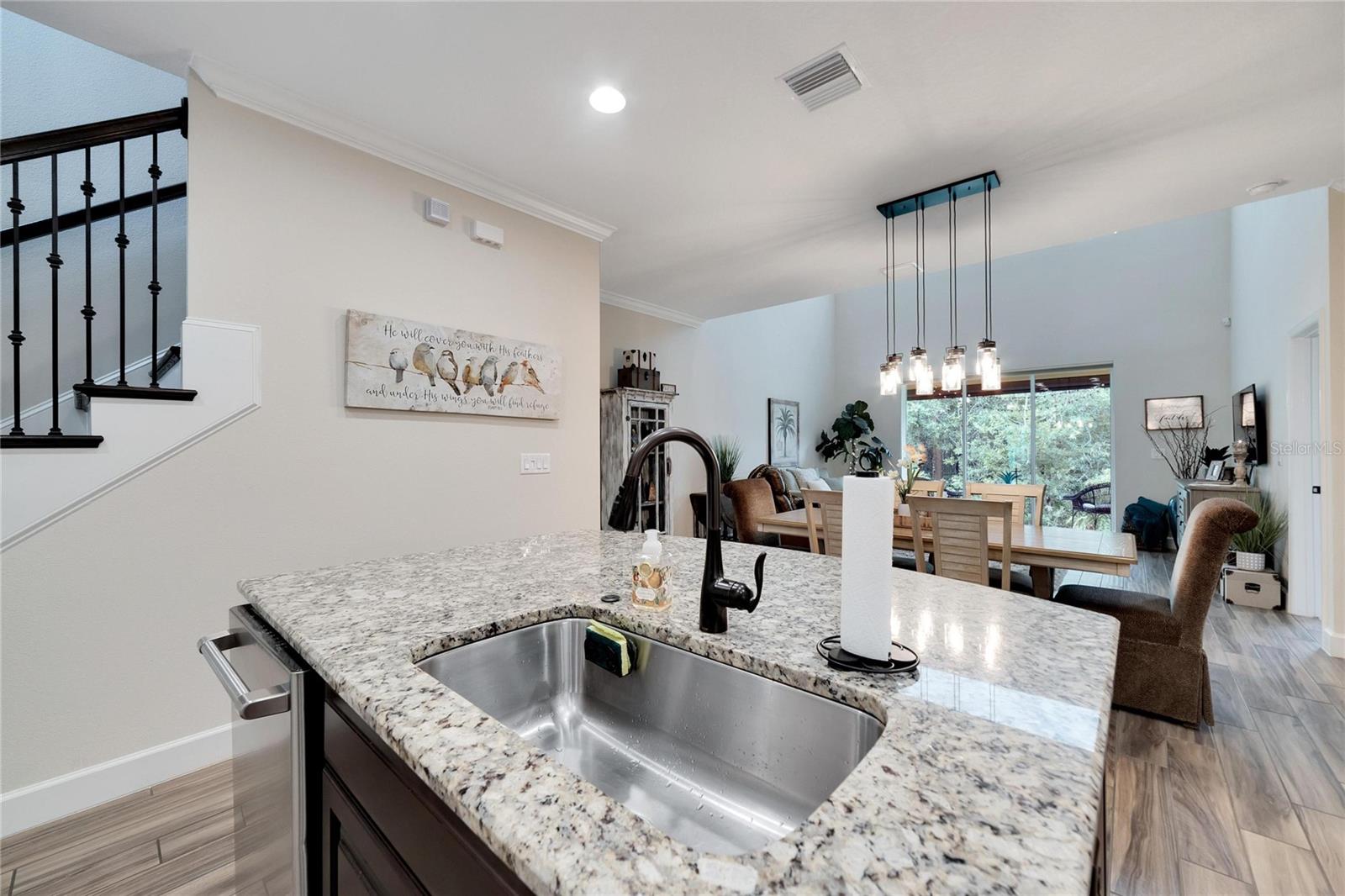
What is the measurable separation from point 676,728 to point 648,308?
14.9 ft

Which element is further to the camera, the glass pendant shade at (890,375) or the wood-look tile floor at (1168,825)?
the glass pendant shade at (890,375)

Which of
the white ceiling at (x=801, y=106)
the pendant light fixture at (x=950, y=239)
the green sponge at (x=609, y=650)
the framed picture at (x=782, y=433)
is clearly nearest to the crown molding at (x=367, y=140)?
the white ceiling at (x=801, y=106)

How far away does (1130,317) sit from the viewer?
6.21m

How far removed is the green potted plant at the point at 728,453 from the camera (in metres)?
5.80

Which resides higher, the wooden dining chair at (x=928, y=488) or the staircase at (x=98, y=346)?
the staircase at (x=98, y=346)

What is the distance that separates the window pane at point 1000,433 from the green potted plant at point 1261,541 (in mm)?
2619

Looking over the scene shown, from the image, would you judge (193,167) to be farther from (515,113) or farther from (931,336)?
(931,336)

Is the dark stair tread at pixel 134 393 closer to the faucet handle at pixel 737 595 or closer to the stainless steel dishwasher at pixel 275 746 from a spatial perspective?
the stainless steel dishwasher at pixel 275 746

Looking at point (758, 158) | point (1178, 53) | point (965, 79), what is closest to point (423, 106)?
point (758, 158)

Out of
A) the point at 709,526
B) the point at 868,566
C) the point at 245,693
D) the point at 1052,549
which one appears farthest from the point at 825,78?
the point at 245,693

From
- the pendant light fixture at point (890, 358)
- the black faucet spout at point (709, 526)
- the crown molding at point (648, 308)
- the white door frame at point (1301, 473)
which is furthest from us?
the crown molding at point (648, 308)

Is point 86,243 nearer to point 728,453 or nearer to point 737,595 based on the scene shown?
point 737,595

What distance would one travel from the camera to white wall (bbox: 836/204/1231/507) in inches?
229

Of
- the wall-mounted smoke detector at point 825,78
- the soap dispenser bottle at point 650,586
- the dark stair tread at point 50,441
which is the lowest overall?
the soap dispenser bottle at point 650,586
